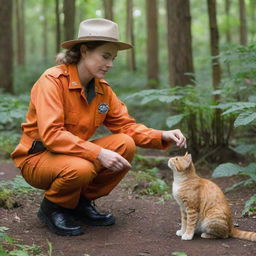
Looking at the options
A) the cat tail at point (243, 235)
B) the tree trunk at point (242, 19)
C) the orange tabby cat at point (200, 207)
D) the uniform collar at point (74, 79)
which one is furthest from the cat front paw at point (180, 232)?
the tree trunk at point (242, 19)

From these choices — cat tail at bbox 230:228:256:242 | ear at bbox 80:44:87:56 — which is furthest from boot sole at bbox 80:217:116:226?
ear at bbox 80:44:87:56

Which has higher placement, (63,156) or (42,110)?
(42,110)

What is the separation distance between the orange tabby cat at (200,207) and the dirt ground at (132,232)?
0.08 m

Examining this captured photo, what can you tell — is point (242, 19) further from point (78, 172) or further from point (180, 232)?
point (78, 172)

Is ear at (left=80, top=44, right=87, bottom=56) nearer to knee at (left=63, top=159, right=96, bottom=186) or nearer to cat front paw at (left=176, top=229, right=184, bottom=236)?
knee at (left=63, top=159, right=96, bottom=186)

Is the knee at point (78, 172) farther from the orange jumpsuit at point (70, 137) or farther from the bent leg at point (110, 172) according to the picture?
the bent leg at point (110, 172)

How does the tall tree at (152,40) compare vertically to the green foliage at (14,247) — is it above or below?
above

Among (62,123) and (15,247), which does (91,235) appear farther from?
(62,123)

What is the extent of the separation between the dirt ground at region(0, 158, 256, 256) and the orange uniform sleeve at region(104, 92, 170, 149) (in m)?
0.79

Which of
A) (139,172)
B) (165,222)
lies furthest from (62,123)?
(139,172)

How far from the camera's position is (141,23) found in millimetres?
30812

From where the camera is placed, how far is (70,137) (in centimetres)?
342

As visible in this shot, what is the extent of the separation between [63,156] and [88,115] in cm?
51

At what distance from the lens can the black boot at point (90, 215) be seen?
405 cm
